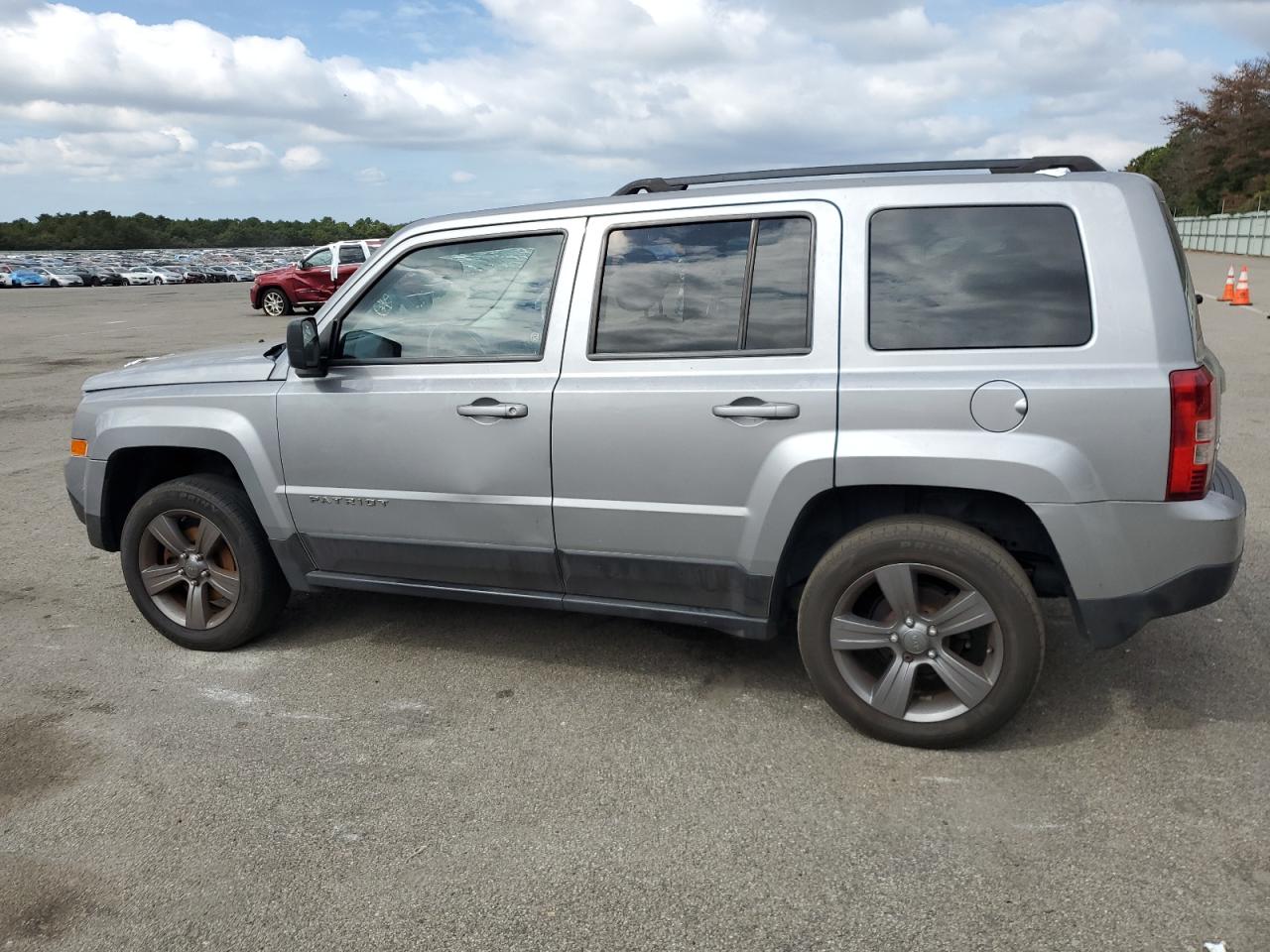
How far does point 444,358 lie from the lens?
4.10 meters

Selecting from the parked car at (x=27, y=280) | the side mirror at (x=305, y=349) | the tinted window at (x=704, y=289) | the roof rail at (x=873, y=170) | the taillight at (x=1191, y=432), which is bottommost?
the taillight at (x=1191, y=432)

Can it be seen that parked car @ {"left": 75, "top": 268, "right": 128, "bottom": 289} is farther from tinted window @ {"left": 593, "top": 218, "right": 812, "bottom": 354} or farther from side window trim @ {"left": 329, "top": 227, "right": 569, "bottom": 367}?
tinted window @ {"left": 593, "top": 218, "right": 812, "bottom": 354}

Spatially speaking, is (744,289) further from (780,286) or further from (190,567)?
(190,567)

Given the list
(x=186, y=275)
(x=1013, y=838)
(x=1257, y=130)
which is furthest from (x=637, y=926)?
(x=1257, y=130)

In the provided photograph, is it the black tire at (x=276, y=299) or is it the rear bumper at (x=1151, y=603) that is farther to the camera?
the black tire at (x=276, y=299)

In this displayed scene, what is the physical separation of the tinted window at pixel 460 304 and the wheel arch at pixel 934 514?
1195 millimetres

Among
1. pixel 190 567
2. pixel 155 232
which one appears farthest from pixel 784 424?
pixel 155 232

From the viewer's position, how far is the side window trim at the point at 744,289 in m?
3.58

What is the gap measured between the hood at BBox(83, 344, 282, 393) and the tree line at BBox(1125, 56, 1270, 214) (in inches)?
2518

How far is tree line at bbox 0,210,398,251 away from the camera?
361ft

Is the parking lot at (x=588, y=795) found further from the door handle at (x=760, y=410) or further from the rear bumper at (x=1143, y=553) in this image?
the door handle at (x=760, y=410)

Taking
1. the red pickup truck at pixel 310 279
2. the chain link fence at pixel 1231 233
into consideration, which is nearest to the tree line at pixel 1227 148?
the chain link fence at pixel 1231 233

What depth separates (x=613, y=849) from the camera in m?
3.07

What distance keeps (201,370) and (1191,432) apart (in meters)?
3.81
